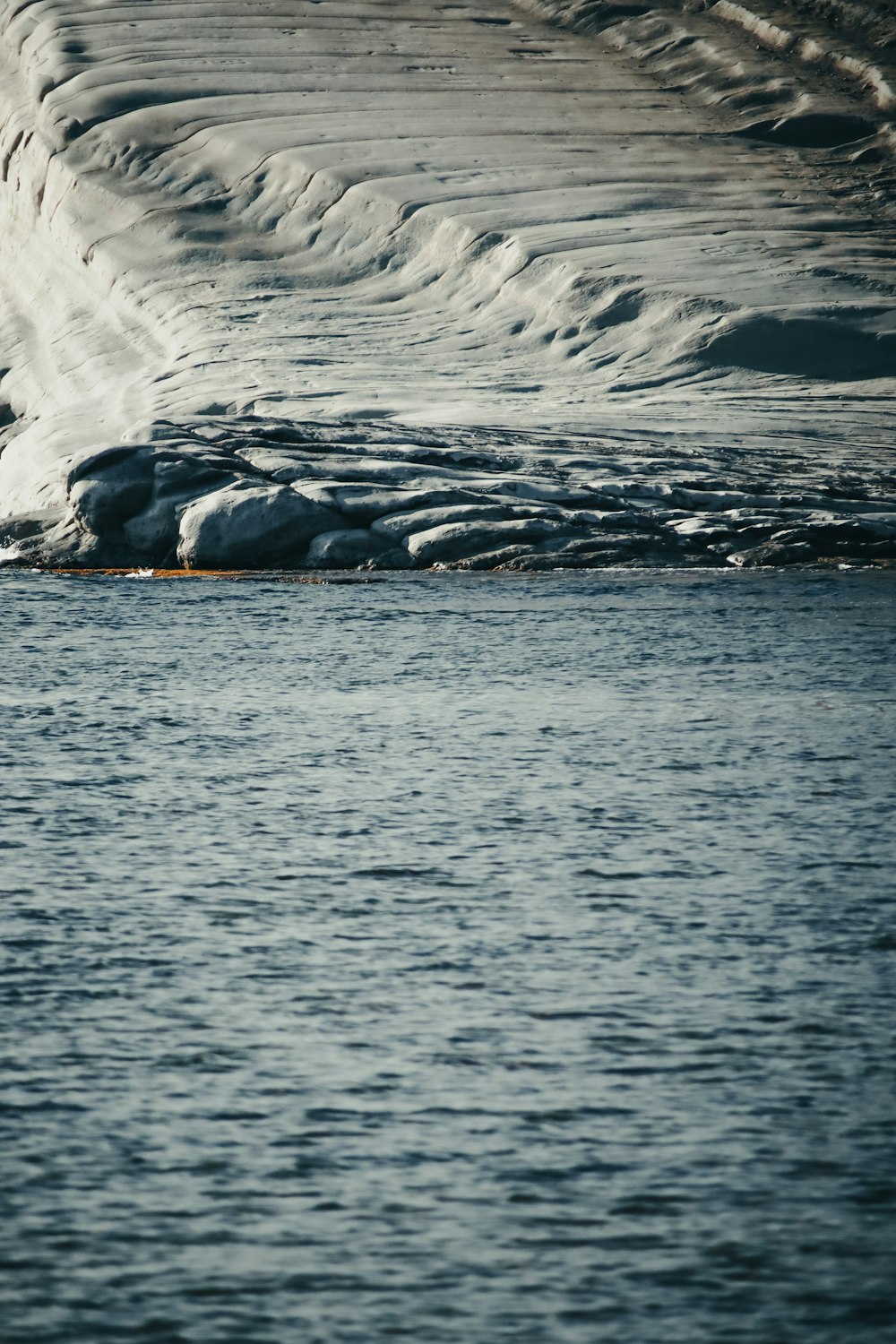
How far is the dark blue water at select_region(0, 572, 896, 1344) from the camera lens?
1787mm

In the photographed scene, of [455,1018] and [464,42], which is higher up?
[464,42]

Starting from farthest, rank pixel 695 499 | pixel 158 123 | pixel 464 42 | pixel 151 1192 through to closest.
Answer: pixel 464 42, pixel 158 123, pixel 695 499, pixel 151 1192

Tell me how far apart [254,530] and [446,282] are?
32.2 feet

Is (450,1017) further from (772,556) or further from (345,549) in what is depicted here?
(345,549)

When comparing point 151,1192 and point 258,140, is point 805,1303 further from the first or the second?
point 258,140

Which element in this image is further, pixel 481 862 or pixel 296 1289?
pixel 481 862

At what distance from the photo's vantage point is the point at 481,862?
136 inches

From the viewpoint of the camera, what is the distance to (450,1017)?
8.32 feet

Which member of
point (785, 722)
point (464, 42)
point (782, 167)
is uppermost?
point (464, 42)

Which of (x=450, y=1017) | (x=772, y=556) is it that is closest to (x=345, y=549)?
(x=772, y=556)

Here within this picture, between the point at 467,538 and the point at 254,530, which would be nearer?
the point at 467,538

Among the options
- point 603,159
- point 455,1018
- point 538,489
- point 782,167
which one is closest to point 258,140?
point 603,159

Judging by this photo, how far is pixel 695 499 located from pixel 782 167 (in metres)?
13.3

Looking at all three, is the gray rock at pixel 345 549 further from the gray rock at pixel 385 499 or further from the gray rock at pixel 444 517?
the gray rock at pixel 385 499
